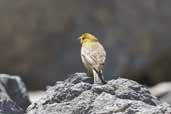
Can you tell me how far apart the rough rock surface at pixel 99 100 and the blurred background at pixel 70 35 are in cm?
917

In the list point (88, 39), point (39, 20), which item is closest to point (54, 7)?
point (39, 20)

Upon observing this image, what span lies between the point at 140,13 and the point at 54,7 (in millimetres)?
1677

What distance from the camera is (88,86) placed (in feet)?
15.1

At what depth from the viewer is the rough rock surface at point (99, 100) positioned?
4176mm

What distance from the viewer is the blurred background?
13.9 m

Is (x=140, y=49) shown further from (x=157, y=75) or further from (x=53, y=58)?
(x=53, y=58)

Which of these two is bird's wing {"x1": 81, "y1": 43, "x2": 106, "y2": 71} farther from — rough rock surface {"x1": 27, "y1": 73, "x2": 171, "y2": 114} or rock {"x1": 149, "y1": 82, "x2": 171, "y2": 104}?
rock {"x1": 149, "y1": 82, "x2": 171, "y2": 104}

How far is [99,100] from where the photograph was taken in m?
4.31

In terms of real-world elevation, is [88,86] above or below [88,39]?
below

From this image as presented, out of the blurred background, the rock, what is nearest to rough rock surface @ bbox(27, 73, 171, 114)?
the rock

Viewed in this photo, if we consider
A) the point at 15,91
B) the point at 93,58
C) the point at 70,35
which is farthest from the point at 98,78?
the point at 70,35

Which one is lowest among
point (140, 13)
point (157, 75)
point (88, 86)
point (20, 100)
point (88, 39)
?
point (88, 86)

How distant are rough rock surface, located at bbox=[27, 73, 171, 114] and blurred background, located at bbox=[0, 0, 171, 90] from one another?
917 centimetres

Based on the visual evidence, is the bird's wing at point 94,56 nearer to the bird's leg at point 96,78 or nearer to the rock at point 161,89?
the bird's leg at point 96,78
